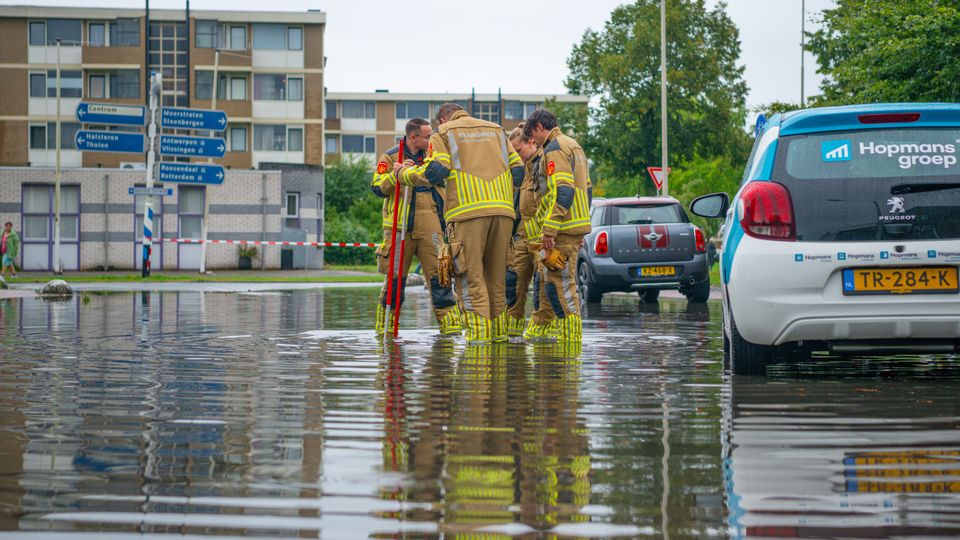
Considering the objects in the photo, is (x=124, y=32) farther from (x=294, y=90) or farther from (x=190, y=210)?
(x=190, y=210)

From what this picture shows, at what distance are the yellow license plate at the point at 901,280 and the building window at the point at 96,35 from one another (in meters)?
64.9

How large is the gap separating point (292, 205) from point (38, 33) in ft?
56.6

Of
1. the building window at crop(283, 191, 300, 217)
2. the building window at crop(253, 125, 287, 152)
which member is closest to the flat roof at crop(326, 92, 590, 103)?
the building window at crop(253, 125, 287, 152)

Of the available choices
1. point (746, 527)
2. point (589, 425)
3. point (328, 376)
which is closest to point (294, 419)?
point (589, 425)

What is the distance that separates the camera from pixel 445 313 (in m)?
13.0

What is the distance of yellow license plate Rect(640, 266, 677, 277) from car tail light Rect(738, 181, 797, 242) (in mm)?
12304

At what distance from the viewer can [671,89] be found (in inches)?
2372

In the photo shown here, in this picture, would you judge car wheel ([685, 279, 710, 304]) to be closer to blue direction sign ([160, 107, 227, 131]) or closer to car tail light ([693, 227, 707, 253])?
car tail light ([693, 227, 707, 253])

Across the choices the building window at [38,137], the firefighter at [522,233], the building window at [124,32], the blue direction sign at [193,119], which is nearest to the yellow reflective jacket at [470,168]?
the firefighter at [522,233]

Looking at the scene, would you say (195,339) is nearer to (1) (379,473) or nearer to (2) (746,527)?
(1) (379,473)

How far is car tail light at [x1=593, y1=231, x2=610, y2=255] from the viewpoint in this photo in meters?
21.0

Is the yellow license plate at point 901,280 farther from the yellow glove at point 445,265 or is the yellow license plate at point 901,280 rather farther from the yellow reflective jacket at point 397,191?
the yellow reflective jacket at point 397,191

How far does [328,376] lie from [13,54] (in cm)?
6448

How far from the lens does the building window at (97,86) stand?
69875 millimetres
